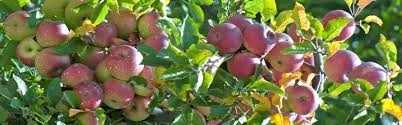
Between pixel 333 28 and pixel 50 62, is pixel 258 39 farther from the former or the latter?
pixel 50 62

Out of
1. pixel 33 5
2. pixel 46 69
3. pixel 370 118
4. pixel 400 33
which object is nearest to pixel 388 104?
pixel 370 118

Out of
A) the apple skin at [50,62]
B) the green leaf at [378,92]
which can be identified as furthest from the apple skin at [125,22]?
the green leaf at [378,92]

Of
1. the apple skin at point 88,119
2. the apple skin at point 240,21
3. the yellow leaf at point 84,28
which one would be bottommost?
the apple skin at point 88,119

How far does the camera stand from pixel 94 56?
1.39 meters

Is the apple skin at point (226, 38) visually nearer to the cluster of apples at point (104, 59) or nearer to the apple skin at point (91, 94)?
the cluster of apples at point (104, 59)

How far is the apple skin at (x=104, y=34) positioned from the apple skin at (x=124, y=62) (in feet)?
0.14

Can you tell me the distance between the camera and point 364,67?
1.27 meters

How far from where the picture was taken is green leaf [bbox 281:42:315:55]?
122cm

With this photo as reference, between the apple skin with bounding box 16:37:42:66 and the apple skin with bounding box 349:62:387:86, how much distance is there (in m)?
0.54

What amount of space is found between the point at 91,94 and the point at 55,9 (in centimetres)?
23

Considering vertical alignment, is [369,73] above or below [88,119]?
above

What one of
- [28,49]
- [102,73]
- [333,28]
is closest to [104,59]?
[102,73]

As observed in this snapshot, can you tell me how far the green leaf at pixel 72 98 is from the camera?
4.28 feet

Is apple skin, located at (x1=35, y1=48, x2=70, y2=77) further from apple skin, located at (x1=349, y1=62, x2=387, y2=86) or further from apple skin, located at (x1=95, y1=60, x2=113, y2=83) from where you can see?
apple skin, located at (x1=349, y1=62, x2=387, y2=86)
